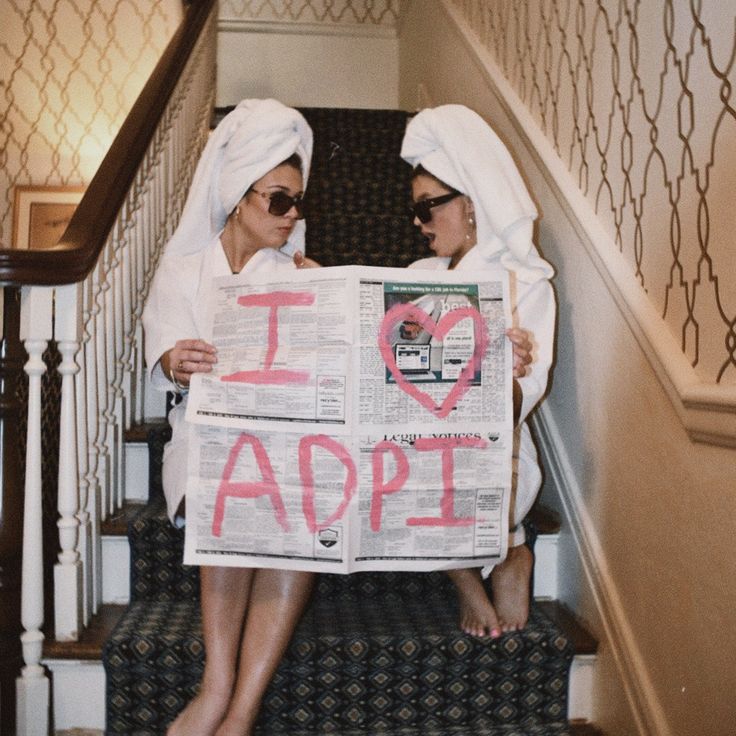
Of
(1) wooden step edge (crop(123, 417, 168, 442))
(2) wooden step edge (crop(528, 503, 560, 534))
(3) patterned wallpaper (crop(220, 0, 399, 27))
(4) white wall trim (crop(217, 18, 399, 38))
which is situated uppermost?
(3) patterned wallpaper (crop(220, 0, 399, 27))

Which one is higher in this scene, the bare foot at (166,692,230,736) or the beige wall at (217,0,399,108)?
the beige wall at (217,0,399,108)

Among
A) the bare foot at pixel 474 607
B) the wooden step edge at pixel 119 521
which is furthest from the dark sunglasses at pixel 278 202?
the bare foot at pixel 474 607

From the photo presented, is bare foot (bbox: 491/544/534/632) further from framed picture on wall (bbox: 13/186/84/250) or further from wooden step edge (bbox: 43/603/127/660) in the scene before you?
framed picture on wall (bbox: 13/186/84/250)

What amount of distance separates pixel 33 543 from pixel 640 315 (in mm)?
1199

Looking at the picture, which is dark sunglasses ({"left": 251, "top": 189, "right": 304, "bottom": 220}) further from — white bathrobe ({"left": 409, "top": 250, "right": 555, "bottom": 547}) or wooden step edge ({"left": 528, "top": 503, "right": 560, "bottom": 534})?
wooden step edge ({"left": 528, "top": 503, "right": 560, "bottom": 534})

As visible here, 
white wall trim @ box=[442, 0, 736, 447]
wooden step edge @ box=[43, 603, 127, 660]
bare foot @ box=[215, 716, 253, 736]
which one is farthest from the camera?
wooden step edge @ box=[43, 603, 127, 660]

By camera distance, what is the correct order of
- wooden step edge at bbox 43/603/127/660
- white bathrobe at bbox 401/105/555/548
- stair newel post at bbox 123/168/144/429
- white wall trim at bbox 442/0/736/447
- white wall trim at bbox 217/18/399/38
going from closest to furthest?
white wall trim at bbox 442/0/736/447 → wooden step edge at bbox 43/603/127/660 → white bathrobe at bbox 401/105/555/548 → stair newel post at bbox 123/168/144/429 → white wall trim at bbox 217/18/399/38

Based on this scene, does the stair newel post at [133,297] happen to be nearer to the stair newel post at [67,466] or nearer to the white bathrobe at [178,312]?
the white bathrobe at [178,312]

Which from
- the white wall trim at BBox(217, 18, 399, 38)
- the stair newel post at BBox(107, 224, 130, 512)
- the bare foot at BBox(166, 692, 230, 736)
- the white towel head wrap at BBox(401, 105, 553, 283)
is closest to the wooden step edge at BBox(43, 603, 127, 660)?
the bare foot at BBox(166, 692, 230, 736)

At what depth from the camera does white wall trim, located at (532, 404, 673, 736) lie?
1.35 m

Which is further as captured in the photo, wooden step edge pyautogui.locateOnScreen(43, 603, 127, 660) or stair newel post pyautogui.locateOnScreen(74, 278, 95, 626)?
stair newel post pyautogui.locateOnScreen(74, 278, 95, 626)

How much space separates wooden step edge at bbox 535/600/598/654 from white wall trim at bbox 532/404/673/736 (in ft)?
0.15

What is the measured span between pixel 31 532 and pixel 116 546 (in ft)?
0.92

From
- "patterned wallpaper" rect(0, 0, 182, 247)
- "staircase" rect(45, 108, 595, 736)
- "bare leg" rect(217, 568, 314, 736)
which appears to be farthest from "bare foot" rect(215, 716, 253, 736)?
"patterned wallpaper" rect(0, 0, 182, 247)
